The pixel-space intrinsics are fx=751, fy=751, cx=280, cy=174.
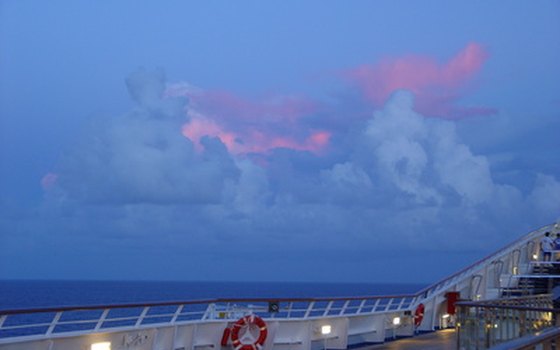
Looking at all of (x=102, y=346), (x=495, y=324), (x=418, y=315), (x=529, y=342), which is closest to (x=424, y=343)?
(x=418, y=315)

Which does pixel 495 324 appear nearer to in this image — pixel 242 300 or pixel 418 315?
pixel 242 300

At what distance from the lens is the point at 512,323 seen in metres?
9.30

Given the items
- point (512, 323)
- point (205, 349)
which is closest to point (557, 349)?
point (512, 323)

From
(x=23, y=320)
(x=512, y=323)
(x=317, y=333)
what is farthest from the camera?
(x=23, y=320)

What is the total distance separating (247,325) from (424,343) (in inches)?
212

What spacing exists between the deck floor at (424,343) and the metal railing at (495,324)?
5733mm

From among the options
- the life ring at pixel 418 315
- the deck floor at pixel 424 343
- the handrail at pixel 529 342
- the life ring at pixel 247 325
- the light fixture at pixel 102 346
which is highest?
the life ring at pixel 418 315

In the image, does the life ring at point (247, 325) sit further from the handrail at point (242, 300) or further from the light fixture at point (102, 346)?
the light fixture at point (102, 346)

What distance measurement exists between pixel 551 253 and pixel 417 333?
8172 mm

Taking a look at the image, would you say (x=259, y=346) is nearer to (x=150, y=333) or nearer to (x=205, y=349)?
(x=205, y=349)

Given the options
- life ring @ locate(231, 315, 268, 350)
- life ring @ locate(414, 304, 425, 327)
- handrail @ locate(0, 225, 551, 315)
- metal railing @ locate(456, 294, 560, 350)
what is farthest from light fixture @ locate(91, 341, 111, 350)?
life ring @ locate(414, 304, 425, 327)

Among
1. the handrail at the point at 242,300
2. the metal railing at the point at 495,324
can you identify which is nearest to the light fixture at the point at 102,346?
the handrail at the point at 242,300

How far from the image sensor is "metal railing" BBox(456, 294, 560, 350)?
920cm

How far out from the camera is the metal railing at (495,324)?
9203mm
